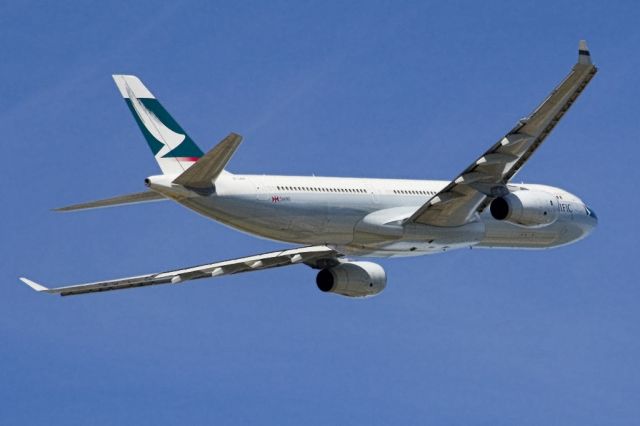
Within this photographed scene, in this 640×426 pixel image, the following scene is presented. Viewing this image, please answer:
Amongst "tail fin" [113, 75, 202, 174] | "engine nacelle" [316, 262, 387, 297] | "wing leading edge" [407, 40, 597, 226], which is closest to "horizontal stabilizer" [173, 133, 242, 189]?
"tail fin" [113, 75, 202, 174]

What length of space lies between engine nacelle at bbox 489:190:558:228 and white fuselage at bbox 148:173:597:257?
6.67 ft

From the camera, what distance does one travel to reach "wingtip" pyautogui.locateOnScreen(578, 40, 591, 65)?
1660 inches

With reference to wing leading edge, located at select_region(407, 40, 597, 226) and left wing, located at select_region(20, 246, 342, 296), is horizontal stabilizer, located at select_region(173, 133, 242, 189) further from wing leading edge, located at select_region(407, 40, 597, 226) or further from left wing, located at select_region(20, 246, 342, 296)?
wing leading edge, located at select_region(407, 40, 597, 226)

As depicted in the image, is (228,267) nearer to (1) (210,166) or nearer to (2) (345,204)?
(2) (345,204)

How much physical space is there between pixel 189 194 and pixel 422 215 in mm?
8526

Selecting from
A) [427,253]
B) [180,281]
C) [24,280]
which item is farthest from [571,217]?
[24,280]

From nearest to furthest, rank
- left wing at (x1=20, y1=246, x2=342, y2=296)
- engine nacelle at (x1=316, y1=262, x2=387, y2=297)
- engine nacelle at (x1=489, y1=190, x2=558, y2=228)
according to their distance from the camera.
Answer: engine nacelle at (x1=489, y1=190, x2=558, y2=228) → left wing at (x1=20, y1=246, x2=342, y2=296) → engine nacelle at (x1=316, y1=262, x2=387, y2=297)

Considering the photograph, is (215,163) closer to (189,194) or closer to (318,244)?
(189,194)

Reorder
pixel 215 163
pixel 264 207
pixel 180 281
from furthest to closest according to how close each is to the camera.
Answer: pixel 180 281 → pixel 264 207 → pixel 215 163

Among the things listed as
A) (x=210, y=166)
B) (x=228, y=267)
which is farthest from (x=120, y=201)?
(x=228, y=267)

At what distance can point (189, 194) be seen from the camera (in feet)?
146

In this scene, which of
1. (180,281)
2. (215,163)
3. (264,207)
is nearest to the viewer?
(215,163)

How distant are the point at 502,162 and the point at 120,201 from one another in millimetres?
12208

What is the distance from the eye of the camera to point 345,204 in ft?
158
